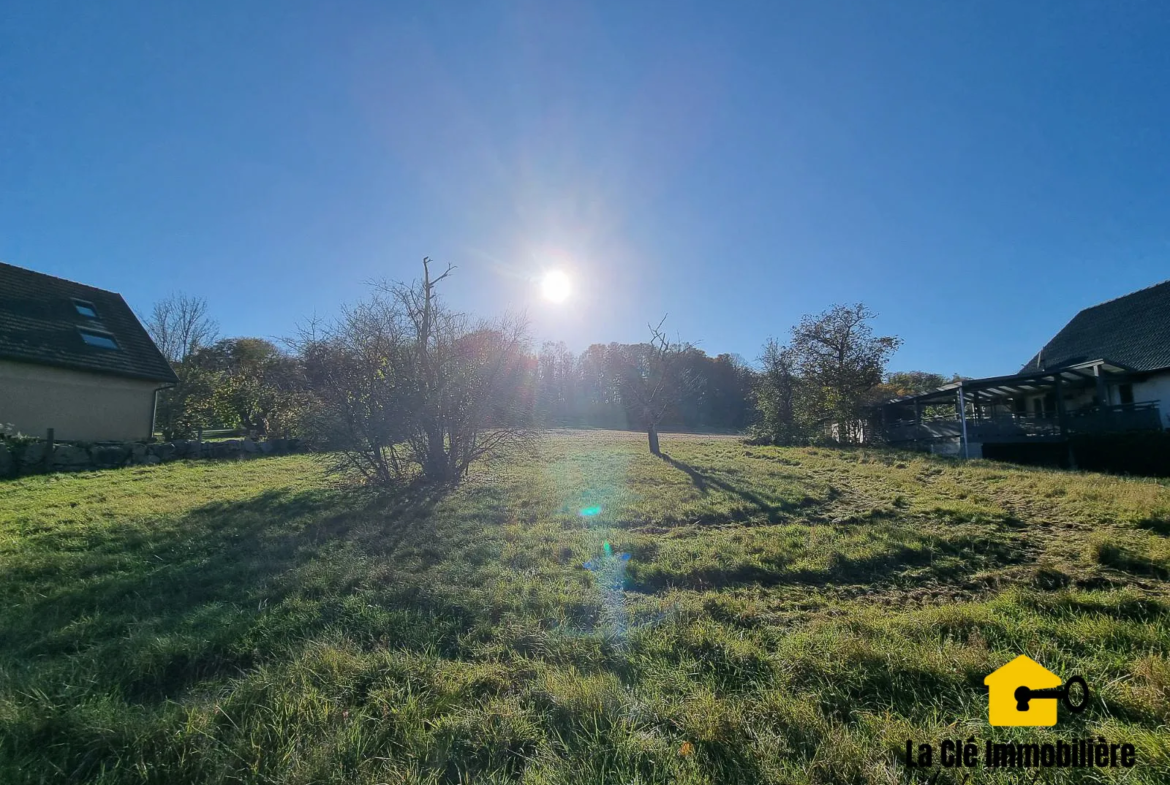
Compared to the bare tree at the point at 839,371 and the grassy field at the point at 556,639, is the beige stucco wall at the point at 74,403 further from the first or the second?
the bare tree at the point at 839,371

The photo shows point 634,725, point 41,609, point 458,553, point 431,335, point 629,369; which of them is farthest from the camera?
point 629,369

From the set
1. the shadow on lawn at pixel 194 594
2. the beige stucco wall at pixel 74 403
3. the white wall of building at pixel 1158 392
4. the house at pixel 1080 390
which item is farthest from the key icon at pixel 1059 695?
the white wall of building at pixel 1158 392

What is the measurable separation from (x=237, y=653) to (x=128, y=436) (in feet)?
59.2

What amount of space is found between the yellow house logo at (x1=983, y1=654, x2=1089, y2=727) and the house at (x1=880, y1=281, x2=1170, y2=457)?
18094 mm

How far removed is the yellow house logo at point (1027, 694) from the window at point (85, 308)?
24103 mm

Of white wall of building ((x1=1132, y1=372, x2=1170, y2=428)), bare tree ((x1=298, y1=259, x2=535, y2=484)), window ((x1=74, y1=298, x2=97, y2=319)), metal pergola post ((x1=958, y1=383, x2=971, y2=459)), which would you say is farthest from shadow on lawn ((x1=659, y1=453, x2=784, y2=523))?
window ((x1=74, y1=298, x2=97, y2=319))

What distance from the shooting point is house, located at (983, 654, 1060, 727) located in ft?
7.13

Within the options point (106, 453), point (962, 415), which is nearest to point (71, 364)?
point (106, 453)

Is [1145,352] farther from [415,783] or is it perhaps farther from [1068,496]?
[415,783]

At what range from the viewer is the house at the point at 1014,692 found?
2.17 meters

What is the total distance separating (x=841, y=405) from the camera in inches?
928

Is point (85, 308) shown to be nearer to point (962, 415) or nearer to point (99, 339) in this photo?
point (99, 339)

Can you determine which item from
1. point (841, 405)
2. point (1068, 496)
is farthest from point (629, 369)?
point (1068, 496)

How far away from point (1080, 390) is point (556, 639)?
85.5ft
